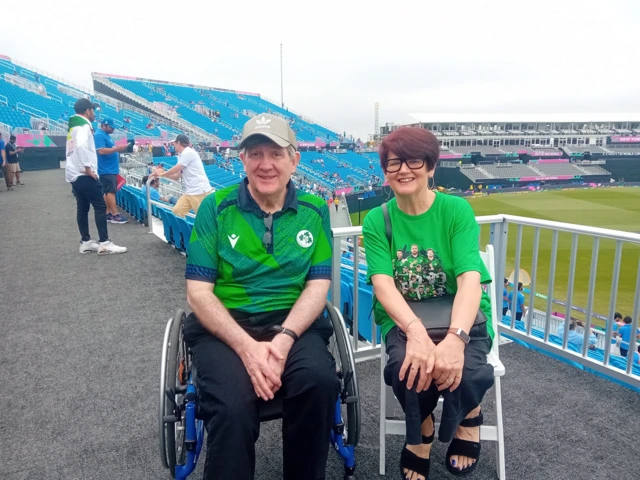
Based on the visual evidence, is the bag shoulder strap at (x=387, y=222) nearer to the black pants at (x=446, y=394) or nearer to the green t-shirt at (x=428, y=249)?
the green t-shirt at (x=428, y=249)

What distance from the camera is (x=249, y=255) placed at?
5.73 feet

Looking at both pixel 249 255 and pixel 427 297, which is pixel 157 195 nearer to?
pixel 249 255

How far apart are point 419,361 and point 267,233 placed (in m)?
0.75

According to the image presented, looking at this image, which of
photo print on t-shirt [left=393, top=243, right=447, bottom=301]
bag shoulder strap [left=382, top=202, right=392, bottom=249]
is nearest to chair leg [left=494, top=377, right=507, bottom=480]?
photo print on t-shirt [left=393, top=243, right=447, bottom=301]

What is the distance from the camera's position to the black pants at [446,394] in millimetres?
1601

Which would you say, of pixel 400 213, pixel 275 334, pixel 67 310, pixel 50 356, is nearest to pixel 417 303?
pixel 400 213

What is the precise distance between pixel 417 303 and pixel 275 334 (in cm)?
59

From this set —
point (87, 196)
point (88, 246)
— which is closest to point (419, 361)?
point (87, 196)

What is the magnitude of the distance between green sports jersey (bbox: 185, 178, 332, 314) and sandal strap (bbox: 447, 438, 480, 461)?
2.84ft

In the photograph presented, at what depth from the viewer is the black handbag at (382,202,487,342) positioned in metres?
1.70

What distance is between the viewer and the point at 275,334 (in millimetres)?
1772

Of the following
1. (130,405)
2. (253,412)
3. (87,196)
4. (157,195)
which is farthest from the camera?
(157,195)

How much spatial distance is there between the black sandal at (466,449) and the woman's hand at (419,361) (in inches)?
15.1

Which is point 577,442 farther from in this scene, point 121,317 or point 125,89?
point 125,89
